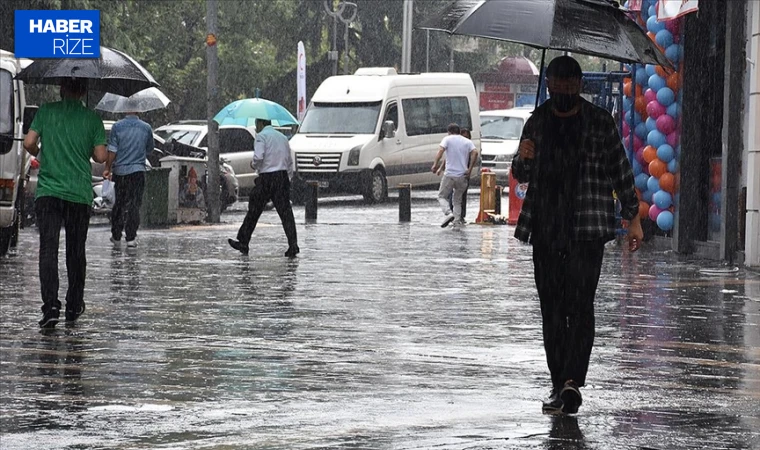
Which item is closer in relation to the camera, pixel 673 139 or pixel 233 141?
pixel 673 139

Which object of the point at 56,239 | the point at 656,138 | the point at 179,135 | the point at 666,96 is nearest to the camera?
the point at 56,239

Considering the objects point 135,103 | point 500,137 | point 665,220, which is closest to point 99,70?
point 135,103

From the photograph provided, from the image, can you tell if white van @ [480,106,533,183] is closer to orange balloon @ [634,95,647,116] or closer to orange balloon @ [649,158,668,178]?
orange balloon @ [634,95,647,116]

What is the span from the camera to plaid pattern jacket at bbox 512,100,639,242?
786cm

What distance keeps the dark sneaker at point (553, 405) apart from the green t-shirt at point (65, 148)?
15.5 ft

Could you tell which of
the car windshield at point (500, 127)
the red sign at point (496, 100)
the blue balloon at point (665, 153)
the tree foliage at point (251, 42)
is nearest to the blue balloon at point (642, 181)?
the blue balloon at point (665, 153)

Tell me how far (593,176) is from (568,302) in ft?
2.04

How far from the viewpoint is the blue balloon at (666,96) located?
2044cm

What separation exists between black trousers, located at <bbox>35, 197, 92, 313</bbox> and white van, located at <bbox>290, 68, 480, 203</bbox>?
22887 mm

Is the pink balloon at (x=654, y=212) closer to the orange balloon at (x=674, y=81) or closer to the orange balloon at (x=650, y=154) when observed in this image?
the orange balloon at (x=650, y=154)

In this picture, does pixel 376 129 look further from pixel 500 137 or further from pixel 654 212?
pixel 654 212

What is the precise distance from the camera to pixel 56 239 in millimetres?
11547

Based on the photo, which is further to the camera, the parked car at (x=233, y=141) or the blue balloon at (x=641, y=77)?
the parked car at (x=233, y=141)

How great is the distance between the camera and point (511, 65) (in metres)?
70.5
